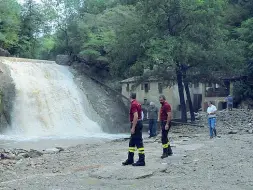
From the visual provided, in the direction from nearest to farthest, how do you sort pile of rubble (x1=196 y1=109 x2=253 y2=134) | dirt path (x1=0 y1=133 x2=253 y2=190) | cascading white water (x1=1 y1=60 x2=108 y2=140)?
dirt path (x1=0 y1=133 x2=253 y2=190), pile of rubble (x1=196 y1=109 x2=253 y2=134), cascading white water (x1=1 y1=60 x2=108 y2=140)

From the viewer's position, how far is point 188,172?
389 inches

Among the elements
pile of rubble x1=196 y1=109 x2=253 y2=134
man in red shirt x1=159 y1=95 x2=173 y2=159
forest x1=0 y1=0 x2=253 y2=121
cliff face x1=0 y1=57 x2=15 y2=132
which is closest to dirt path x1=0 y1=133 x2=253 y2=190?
man in red shirt x1=159 y1=95 x2=173 y2=159

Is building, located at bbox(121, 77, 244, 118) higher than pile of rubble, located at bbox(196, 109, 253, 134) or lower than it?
higher

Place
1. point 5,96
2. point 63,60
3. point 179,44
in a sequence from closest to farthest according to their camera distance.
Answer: point 179,44
point 5,96
point 63,60

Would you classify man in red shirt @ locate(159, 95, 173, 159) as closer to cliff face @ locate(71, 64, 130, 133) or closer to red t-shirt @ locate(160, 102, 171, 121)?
red t-shirt @ locate(160, 102, 171, 121)

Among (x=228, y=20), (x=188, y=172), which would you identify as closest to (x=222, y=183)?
(x=188, y=172)

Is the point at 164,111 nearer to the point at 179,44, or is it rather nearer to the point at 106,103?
the point at 179,44

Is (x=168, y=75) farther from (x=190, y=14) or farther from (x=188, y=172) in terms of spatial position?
(x=188, y=172)

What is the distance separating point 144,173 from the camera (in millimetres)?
9523

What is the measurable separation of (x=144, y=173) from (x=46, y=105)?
22923 millimetres

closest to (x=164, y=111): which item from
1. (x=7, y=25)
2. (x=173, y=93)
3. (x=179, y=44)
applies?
(x=179, y=44)

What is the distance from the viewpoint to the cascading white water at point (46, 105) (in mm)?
28797

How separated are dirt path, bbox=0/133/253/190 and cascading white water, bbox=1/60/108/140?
15.2 meters

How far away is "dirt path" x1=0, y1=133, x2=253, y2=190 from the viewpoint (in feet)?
28.2
